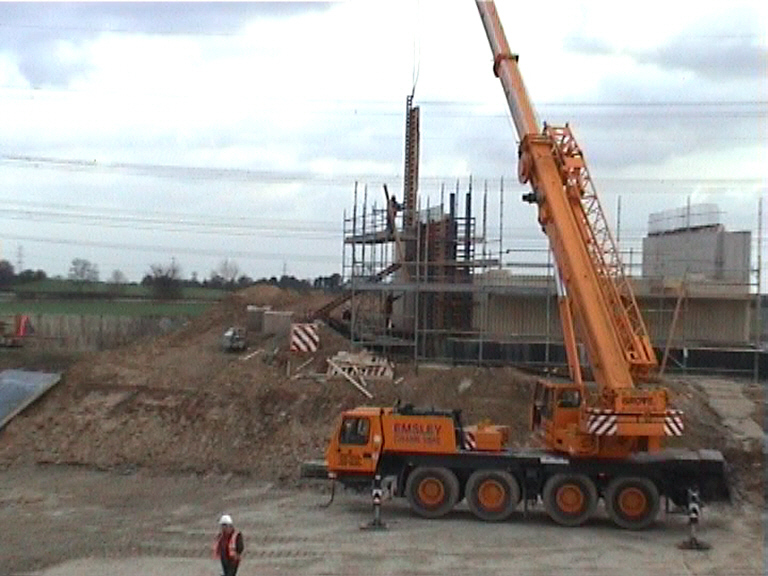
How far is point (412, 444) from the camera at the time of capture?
20.4 meters

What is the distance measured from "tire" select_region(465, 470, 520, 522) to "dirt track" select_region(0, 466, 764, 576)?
25 cm

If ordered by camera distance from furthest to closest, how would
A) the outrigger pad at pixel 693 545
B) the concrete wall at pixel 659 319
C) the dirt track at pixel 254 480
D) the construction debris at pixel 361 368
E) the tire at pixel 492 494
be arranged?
the concrete wall at pixel 659 319 < the construction debris at pixel 361 368 < the tire at pixel 492 494 < the outrigger pad at pixel 693 545 < the dirt track at pixel 254 480

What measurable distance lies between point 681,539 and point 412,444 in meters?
5.39

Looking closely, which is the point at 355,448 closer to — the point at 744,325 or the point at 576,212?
the point at 576,212

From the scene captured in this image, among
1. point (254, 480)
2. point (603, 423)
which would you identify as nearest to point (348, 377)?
point (254, 480)

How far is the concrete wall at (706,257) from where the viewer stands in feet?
115

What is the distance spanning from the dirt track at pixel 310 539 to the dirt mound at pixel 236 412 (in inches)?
92.6

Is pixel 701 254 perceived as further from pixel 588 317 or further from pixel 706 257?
pixel 588 317

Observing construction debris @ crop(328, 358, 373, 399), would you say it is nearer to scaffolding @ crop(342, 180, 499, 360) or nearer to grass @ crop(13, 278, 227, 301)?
scaffolding @ crop(342, 180, 499, 360)

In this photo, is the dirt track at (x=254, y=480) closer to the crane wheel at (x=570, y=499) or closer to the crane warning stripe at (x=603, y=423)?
the crane wheel at (x=570, y=499)

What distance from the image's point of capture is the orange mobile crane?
64.2ft

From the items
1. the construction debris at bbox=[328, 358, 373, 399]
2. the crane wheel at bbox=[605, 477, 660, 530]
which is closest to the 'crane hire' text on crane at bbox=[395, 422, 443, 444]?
the crane wheel at bbox=[605, 477, 660, 530]

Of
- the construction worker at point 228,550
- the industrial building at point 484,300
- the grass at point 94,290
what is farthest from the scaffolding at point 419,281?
the grass at point 94,290

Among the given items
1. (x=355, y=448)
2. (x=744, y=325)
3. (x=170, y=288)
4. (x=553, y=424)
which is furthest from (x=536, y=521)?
(x=170, y=288)
